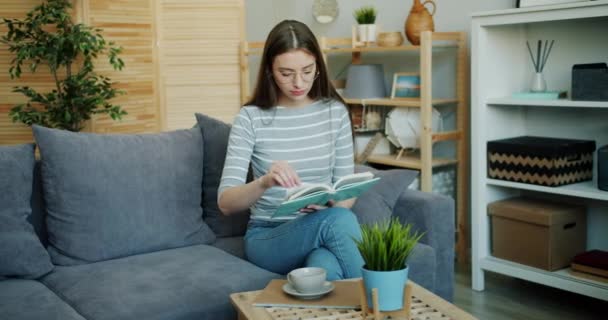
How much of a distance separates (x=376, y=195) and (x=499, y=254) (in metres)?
1.00

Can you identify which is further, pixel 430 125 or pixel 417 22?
pixel 417 22

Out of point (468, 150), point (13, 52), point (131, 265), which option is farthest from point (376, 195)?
point (13, 52)

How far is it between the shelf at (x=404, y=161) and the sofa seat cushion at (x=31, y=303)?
6.68 feet

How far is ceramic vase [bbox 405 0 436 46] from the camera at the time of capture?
11.7ft

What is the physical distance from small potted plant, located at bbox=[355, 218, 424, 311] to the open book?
0.22 meters

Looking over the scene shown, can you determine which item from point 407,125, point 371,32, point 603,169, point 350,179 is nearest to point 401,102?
point 407,125

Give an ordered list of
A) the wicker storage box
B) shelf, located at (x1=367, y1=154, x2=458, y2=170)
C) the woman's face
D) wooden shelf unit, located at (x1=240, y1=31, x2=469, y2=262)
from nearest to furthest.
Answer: the woman's face < the wicker storage box < wooden shelf unit, located at (x1=240, y1=31, x2=469, y2=262) < shelf, located at (x1=367, y1=154, x2=458, y2=170)

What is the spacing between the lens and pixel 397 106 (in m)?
3.77

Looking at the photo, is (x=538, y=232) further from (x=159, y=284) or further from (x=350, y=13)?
(x=350, y=13)

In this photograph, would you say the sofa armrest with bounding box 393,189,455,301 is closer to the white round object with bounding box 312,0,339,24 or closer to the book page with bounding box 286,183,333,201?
the book page with bounding box 286,183,333,201

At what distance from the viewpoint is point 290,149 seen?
2.13 meters

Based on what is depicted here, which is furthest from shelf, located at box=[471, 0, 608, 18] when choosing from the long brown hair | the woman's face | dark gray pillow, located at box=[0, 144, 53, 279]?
dark gray pillow, located at box=[0, 144, 53, 279]

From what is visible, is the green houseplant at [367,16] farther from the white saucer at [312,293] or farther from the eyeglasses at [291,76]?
the white saucer at [312,293]

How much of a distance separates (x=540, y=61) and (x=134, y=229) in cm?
201
